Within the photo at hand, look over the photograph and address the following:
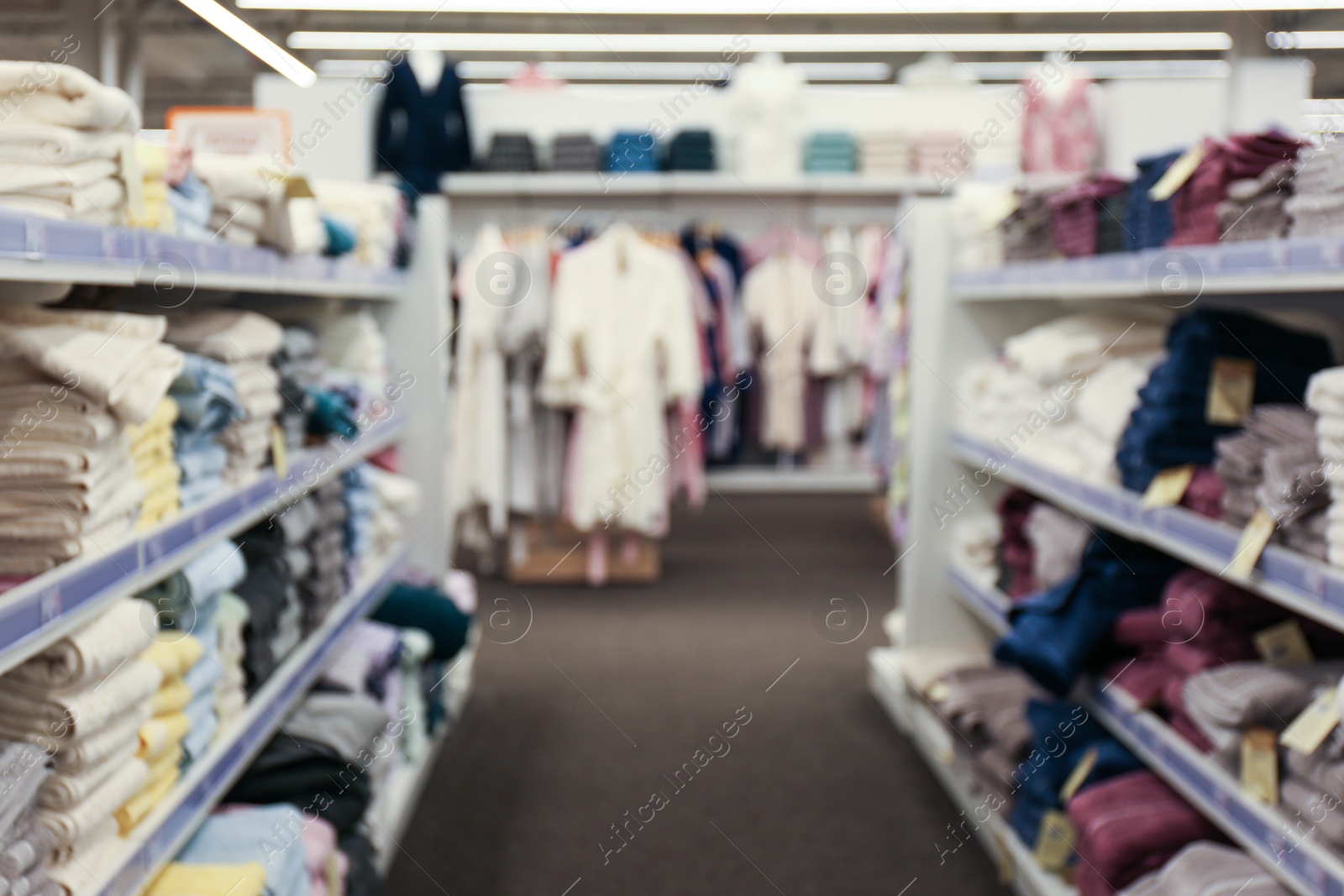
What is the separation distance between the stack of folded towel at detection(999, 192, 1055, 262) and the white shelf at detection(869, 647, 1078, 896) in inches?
53.8

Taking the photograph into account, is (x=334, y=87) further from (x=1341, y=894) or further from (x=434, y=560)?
(x=1341, y=894)

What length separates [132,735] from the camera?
1.53 meters

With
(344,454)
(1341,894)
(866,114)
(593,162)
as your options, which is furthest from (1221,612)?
(866,114)

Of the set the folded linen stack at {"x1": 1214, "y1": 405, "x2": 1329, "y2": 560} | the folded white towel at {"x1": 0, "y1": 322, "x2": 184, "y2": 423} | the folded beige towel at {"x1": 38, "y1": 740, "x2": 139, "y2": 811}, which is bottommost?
the folded beige towel at {"x1": 38, "y1": 740, "x2": 139, "y2": 811}

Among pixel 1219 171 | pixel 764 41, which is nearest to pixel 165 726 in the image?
pixel 1219 171

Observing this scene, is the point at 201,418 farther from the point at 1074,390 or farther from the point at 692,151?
the point at 692,151

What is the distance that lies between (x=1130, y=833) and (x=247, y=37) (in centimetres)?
785

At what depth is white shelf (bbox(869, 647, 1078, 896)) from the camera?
8.00 ft

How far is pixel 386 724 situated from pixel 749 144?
5.14m

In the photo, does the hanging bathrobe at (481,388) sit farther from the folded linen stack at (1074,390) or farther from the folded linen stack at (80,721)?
the folded linen stack at (80,721)

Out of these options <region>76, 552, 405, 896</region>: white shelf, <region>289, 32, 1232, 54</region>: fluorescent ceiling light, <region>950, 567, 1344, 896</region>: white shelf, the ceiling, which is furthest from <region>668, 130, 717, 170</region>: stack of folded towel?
<region>950, 567, 1344, 896</region>: white shelf

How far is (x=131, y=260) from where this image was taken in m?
1.49

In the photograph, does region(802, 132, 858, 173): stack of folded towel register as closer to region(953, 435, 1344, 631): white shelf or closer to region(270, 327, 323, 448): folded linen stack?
region(953, 435, 1344, 631): white shelf

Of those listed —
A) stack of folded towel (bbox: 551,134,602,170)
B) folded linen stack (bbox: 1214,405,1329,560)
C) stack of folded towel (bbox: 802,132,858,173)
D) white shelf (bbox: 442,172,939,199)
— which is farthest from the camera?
stack of folded towel (bbox: 802,132,858,173)
